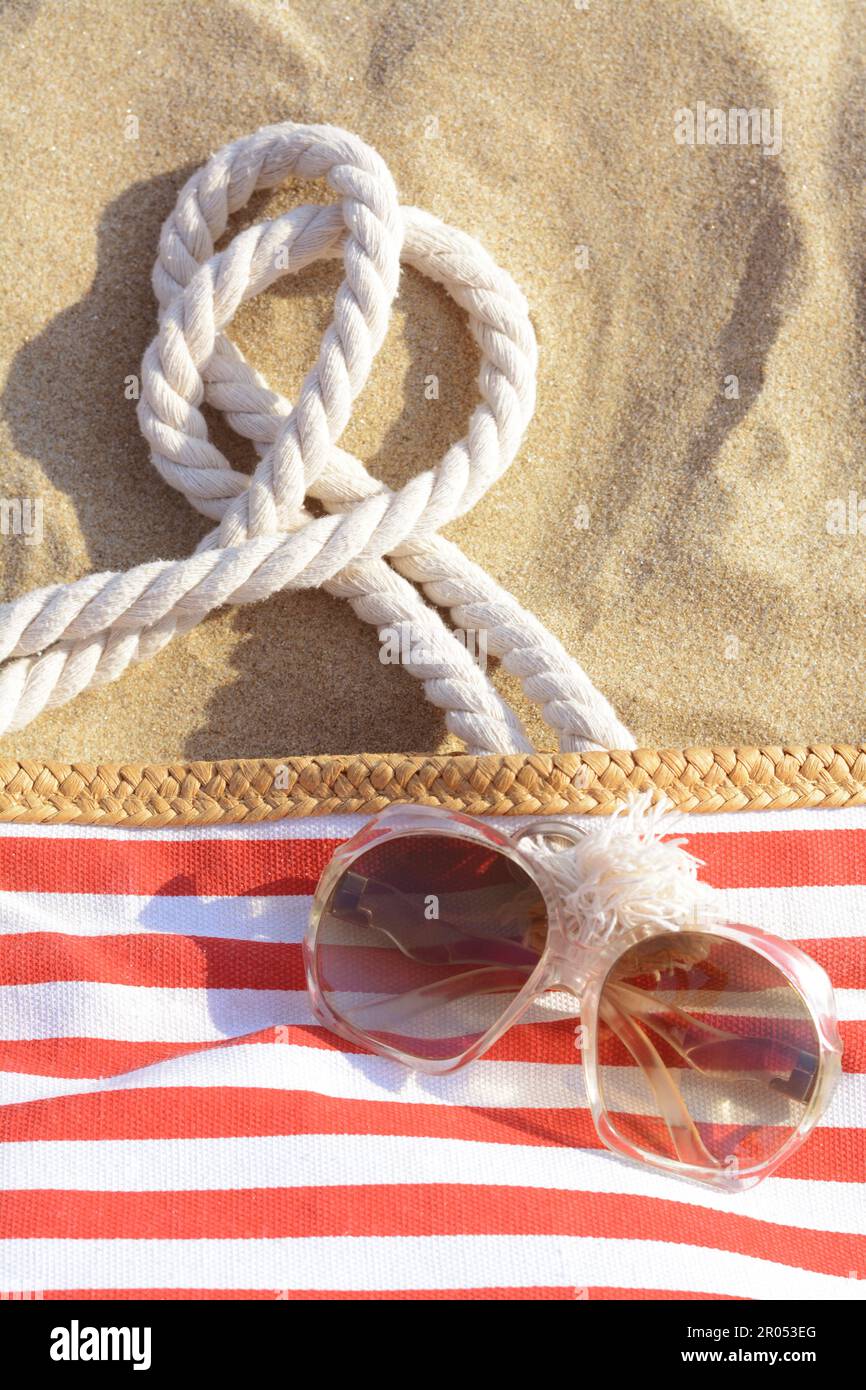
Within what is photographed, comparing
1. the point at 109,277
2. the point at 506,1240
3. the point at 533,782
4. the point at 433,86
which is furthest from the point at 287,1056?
the point at 433,86

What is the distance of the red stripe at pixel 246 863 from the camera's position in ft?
4.62

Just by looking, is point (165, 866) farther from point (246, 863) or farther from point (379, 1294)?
point (379, 1294)

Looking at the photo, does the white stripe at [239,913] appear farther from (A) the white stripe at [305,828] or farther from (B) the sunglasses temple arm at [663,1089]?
(B) the sunglasses temple arm at [663,1089]

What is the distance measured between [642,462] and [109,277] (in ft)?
2.66

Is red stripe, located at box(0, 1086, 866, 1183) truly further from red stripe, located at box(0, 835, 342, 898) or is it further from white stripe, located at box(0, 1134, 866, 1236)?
red stripe, located at box(0, 835, 342, 898)

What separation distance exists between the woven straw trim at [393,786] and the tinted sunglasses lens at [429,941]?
10 centimetres

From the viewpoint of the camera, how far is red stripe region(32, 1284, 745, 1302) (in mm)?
1218

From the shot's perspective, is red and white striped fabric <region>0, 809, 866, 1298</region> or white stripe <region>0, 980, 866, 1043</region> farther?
white stripe <region>0, 980, 866, 1043</region>

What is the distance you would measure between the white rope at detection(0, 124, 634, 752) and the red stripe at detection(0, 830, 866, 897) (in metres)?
0.19

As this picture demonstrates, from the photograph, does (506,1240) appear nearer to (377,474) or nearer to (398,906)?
(398,906)
